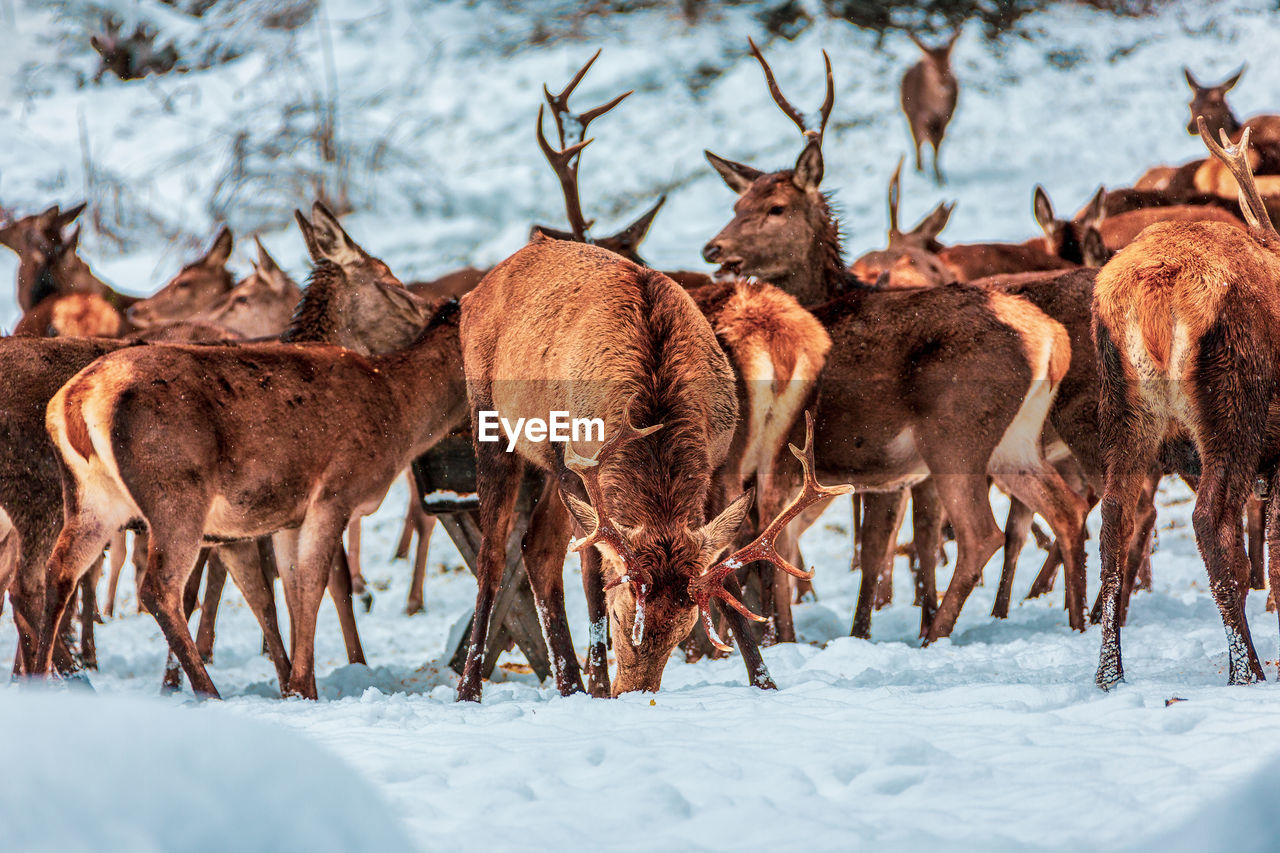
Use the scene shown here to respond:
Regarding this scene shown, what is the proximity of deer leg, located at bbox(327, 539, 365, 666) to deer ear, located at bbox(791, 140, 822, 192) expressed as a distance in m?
3.97

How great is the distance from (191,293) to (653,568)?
9617 mm

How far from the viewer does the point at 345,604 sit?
788 centimetres

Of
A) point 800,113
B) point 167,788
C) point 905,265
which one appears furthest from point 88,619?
point 905,265

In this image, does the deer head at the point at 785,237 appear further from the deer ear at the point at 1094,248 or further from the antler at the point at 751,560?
the antler at the point at 751,560

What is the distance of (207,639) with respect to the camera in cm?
829

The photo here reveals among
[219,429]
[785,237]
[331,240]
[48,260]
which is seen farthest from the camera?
[48,260]

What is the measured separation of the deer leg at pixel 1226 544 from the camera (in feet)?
16.0

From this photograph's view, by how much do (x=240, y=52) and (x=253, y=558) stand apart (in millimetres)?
26822

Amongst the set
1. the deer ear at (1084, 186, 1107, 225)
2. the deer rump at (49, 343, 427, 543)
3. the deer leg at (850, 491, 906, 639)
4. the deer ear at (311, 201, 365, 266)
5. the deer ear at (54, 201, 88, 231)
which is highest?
the deer ear at (54, 201, 88, 231)

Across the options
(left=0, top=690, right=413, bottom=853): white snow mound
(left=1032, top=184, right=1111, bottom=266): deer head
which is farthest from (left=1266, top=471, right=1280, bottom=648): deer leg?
(left=1032, top=184, right=1111, bottom=266): deer head

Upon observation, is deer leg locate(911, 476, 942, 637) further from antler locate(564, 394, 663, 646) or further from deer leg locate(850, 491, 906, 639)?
antler locate(564, 394, 663, 646)

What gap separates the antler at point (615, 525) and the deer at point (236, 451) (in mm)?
2106

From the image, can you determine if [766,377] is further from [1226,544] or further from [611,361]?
[1226,544]

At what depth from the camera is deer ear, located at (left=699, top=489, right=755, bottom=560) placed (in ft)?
16.9
